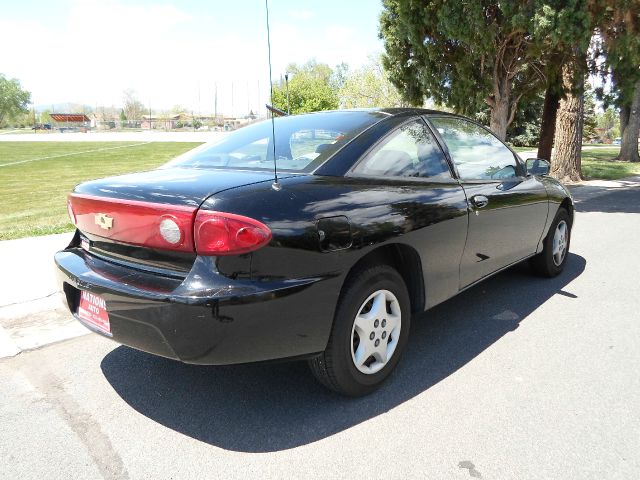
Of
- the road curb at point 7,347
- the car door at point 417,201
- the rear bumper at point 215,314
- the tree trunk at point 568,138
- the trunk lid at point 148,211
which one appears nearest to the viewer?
the rear bumper at point 215,314

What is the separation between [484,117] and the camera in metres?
30.3

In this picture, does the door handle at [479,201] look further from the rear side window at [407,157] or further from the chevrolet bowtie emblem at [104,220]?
the chevrolet bowtie emblem at [104,220]

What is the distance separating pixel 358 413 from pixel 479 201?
5.45ft

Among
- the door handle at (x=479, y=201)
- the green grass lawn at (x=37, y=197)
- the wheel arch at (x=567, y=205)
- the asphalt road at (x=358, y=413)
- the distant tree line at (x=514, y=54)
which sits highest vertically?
the distant tree line at (x=514, y=54)

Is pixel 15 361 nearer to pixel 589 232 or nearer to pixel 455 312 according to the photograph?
pixel 455 312

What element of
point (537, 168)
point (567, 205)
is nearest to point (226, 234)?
point (537, 168)

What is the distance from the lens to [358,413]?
105 inches

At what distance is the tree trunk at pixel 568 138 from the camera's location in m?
12.6

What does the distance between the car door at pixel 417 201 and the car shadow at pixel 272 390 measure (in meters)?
0.40

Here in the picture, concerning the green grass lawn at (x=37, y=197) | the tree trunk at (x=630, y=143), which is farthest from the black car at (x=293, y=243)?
the tree trunk at (x=630, y=143)

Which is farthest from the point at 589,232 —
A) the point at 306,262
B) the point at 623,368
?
the point at 306,262

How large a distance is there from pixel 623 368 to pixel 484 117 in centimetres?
2934

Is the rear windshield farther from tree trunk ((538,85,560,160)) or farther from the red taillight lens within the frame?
tree trunk ((538,85,560,160))

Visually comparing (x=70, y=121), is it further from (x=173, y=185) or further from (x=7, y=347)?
(x=173, y=185)
